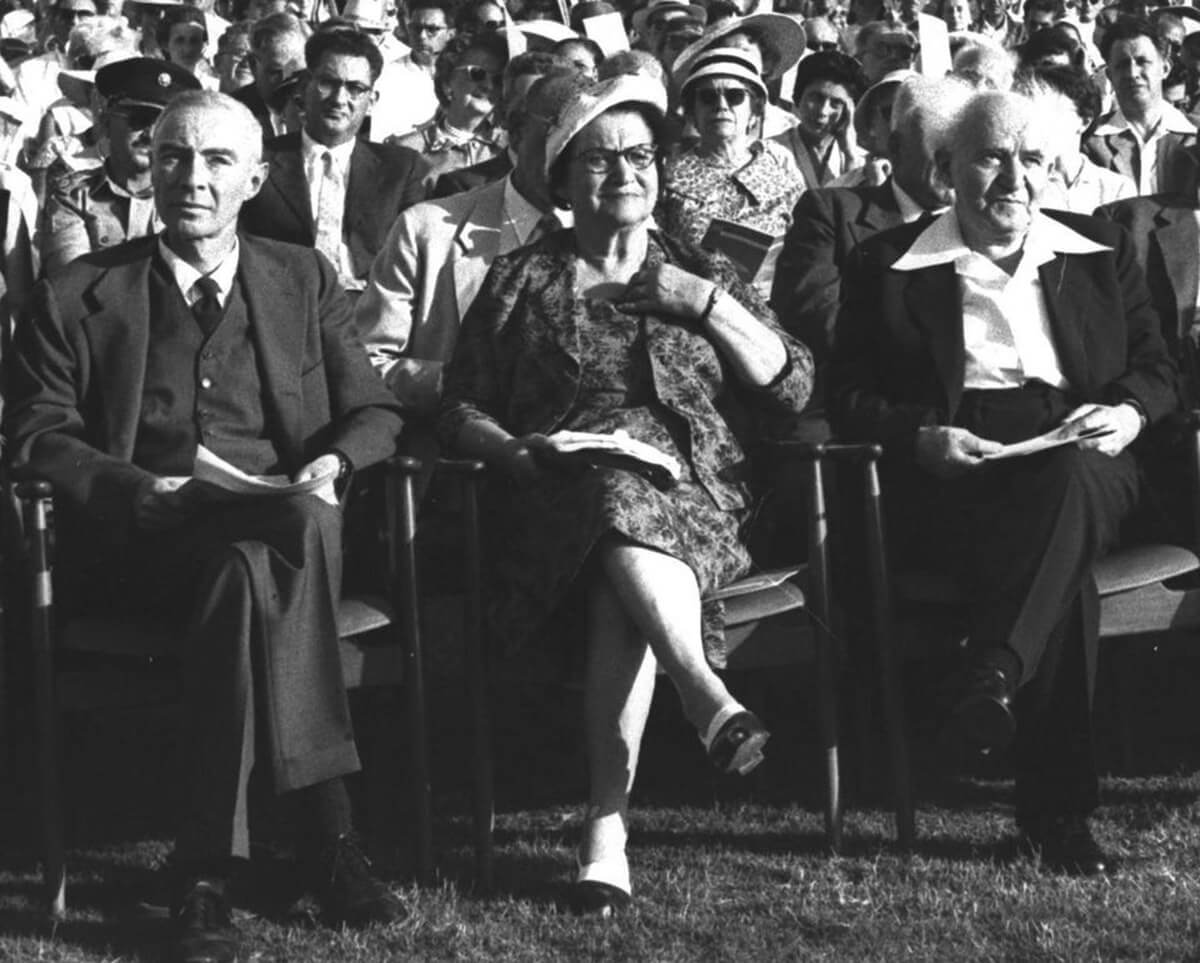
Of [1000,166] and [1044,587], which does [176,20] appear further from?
[1044,587]

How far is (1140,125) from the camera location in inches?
371

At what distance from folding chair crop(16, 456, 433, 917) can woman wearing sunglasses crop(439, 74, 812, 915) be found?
0.23 metres

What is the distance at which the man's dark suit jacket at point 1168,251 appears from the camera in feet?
21.9

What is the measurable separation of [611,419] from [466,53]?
4.52 metres

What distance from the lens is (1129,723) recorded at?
6.42 metres

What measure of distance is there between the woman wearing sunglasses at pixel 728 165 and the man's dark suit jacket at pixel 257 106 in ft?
7.21

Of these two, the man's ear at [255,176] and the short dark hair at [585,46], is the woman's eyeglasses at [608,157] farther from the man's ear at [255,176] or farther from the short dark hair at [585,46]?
the short dark hair at [585,46]

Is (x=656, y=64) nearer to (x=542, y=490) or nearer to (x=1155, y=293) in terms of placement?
(x=1155, y=293)

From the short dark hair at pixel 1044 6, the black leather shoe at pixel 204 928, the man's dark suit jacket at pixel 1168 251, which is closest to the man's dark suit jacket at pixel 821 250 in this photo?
the man's dark suit jacket at pixel 1168 251

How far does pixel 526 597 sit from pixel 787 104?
570 cm

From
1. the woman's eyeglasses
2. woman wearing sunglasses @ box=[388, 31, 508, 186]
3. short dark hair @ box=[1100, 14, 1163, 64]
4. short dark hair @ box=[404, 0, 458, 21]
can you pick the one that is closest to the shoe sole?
the woman's eyeglasses

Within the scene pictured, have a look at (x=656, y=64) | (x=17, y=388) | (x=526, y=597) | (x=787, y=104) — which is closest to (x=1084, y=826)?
(x=526, y=597)

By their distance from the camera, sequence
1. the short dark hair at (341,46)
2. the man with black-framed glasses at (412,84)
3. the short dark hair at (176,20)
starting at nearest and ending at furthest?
the short dark hair at (341,46) < the man with black-framed glasses at (412,84) < the short dark hair at (176,20)

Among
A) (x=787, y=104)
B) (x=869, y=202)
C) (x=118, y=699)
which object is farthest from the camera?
(x=787, y=104)
